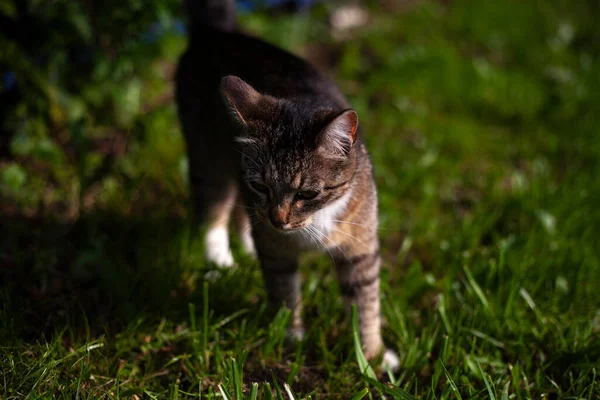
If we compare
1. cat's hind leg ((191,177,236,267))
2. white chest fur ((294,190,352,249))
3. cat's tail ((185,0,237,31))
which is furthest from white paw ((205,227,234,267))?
cat's tail ((185,0,237,31))

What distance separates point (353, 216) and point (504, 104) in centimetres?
261

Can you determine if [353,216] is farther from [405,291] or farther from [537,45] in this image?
[537,45]

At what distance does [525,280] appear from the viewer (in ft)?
9.57

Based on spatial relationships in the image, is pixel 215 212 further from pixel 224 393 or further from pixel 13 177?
pixel 224 393

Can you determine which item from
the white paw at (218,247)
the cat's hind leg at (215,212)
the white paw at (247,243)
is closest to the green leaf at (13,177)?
the cat's hind leg at (215,212)

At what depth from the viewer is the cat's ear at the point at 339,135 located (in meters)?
2.12

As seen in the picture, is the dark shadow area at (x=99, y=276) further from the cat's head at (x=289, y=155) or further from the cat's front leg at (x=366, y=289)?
the cat's head at (x=289, y=155)

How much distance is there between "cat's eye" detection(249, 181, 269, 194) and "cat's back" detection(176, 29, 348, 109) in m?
0.54

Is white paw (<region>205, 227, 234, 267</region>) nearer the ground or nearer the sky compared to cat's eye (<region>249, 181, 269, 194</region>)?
nearer the ground

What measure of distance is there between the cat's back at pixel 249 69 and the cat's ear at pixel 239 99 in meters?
0.44

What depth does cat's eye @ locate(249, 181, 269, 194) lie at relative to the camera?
2341 mm

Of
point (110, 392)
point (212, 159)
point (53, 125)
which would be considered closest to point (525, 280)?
point (212, 159)

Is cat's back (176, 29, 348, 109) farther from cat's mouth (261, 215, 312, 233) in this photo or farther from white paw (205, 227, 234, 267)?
white paw (205, 227, 234, 267)

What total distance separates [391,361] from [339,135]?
1.13 m
